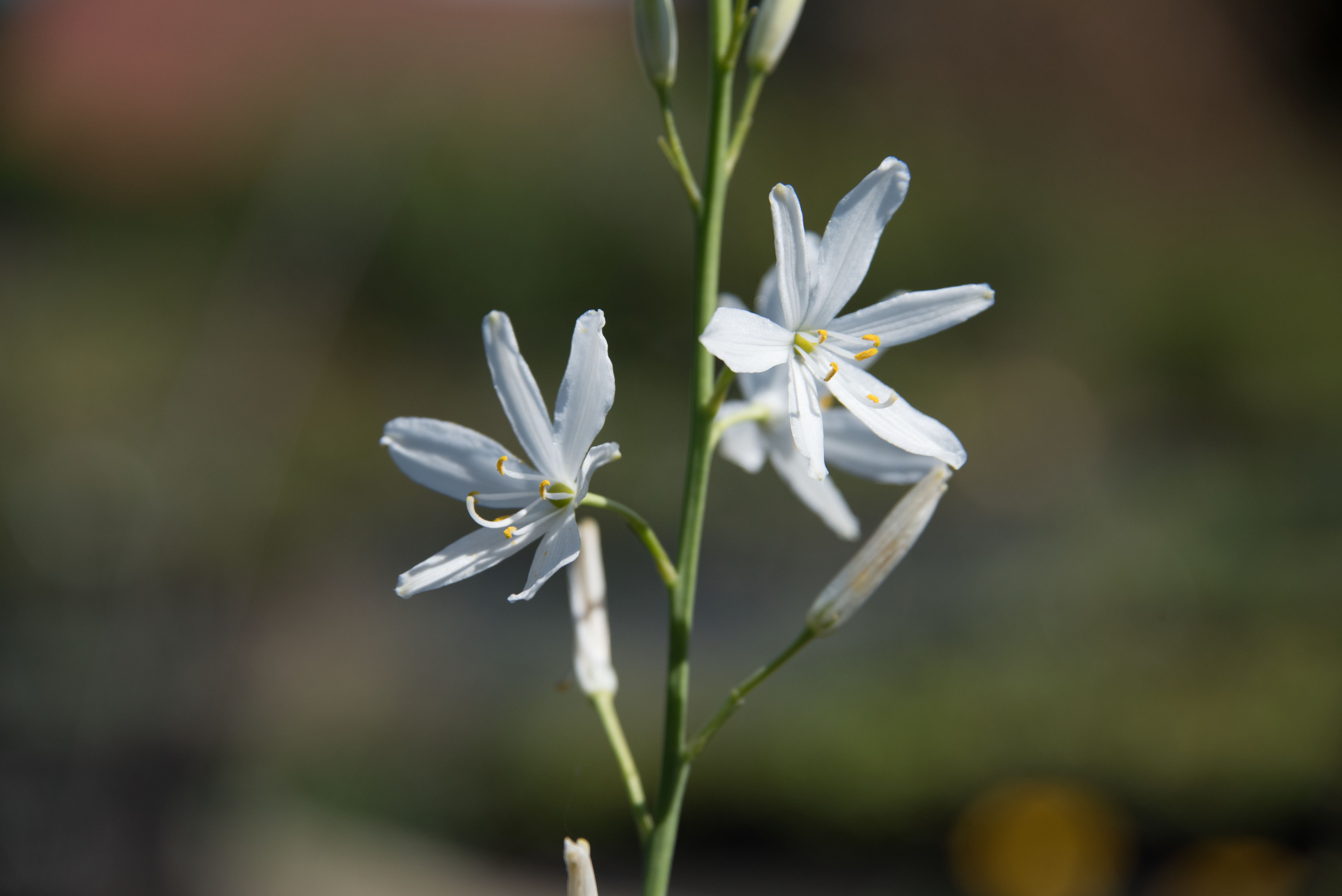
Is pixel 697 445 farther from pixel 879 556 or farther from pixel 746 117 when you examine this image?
pixel 746 117

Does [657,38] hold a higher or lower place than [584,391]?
higher

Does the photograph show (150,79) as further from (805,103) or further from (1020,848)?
(1020,848)

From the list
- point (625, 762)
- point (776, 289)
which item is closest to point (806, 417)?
point (776, 289)

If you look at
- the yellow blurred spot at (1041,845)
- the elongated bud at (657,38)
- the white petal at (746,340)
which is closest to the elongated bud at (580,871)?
the white petal at (746,340)

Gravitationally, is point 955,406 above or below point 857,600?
above

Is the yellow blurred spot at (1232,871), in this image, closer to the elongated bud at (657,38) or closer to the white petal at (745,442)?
the white petal at (745,442)

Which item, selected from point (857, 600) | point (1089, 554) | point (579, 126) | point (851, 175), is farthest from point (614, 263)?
point (857, 600)
